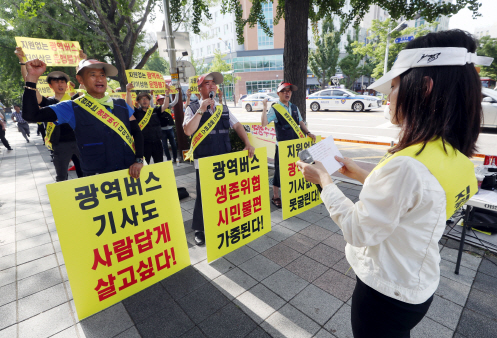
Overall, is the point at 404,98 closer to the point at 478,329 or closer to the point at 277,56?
the point at 478,329

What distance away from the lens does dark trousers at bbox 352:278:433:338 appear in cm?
119

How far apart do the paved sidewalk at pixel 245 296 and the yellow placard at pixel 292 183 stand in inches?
16.6

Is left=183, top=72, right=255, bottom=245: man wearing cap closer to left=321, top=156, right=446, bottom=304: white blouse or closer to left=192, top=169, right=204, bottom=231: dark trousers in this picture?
left=192, top=169, right=204, bottom=231: dark trousers

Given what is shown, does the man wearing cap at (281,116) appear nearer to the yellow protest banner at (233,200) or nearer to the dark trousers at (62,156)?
the yellow protest banner at (233,200)

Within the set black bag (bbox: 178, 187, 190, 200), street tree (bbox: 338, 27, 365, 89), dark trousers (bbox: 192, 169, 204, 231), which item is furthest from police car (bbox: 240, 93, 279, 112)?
dark trousers (bbox: 192, 169, 204, 231)


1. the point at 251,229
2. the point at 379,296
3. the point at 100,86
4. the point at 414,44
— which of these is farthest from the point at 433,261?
the point at 100,86

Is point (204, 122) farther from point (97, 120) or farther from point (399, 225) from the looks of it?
point (399, 225)

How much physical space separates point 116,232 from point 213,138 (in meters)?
1.57

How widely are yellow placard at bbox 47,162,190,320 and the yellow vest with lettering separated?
2.17 m

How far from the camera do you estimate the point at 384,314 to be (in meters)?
1.22

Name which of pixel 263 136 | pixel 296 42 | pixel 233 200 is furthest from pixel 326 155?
pixel 263 136

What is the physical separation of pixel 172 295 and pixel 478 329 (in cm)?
265

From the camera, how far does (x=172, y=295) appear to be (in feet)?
8.44

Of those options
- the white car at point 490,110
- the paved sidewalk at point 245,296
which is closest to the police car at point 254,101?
the white car at point 490,110
